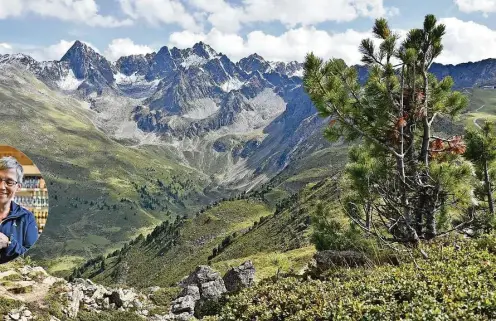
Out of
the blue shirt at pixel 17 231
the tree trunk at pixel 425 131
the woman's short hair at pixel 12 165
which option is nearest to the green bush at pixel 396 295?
the tree trunk at pixel 425 131

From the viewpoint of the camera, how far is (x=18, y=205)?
9156 mm

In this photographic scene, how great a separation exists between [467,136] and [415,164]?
33.7 ft

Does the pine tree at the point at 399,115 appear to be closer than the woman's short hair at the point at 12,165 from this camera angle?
No

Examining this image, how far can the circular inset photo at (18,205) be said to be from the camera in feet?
28.9

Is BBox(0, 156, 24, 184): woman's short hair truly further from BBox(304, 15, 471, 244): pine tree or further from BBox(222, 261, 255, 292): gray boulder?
BBox(222, 261, 255, 292): gray boulder

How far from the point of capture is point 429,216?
60.4ft

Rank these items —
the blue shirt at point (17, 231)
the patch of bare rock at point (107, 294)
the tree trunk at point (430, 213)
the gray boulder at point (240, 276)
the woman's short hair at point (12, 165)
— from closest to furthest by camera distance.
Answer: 1. the blue shirt at point (17, 231)
2. the woman's short hair at point (12, 165)
3. the tree trunk at point (430, 213)
4. the patch of bare rock at point (107, 294)
5. the gray boulder at point (240, 276)

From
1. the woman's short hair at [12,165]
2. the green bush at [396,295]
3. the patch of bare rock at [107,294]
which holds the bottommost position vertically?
the patch of bare rock at [107,294]

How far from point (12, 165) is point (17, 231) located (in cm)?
144

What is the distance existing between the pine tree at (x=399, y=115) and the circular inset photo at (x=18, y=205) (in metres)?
11.3

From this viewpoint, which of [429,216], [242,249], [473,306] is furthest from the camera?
[242,249]

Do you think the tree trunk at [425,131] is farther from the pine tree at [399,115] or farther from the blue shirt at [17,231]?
the blue shirt at [17,231]

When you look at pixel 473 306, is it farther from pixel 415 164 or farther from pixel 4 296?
pixel 4 296

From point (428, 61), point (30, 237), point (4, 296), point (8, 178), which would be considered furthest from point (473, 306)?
point (4, 296)
